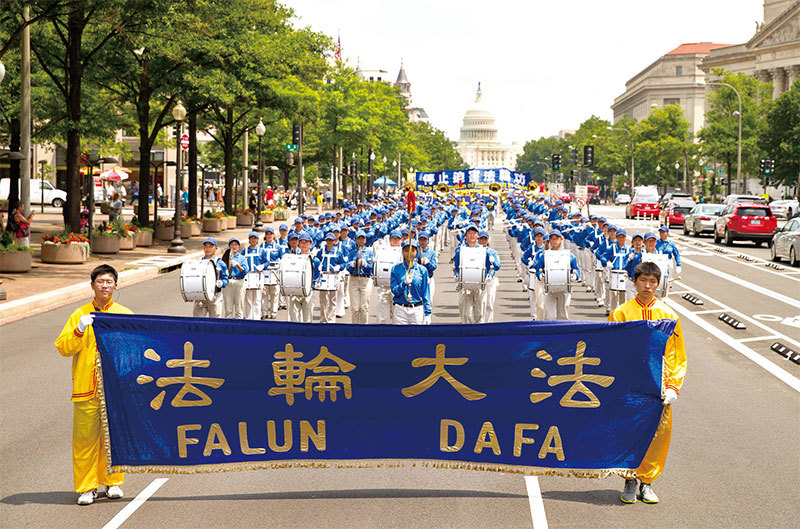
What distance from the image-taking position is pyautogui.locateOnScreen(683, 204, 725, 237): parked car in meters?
50.6

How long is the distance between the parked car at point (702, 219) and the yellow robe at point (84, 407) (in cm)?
4610

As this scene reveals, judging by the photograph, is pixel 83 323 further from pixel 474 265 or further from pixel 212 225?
pixel 212 225

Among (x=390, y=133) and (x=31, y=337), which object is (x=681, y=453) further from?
(x=390, y=133)

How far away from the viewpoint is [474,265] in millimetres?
16141

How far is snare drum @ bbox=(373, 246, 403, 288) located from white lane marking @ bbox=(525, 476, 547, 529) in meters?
8.02

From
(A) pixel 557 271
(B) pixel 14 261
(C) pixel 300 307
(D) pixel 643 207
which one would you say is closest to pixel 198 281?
(C) pixel 300 307

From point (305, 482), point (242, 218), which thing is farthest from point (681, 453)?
point (242, 218)

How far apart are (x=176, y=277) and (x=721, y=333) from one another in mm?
15357

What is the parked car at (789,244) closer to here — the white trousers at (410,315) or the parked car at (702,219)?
the parked car at (702,219)

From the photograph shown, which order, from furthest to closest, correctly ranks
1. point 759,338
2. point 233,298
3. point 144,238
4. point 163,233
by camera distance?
point 163,233
point 144,238
point 759,338
point 233,298

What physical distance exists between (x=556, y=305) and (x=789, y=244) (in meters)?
19.8

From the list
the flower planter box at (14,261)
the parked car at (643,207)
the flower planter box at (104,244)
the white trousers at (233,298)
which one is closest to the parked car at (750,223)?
the parked car at (643,207)

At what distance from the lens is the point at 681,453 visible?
959 centimetres

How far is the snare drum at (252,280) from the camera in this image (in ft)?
57.4
